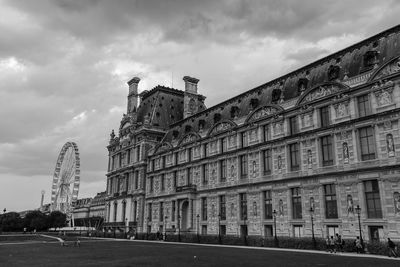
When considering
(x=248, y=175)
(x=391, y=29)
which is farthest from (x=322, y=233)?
(x=391, y=29)

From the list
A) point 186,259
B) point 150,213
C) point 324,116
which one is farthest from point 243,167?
point 186,259

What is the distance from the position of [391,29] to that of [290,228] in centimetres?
2747

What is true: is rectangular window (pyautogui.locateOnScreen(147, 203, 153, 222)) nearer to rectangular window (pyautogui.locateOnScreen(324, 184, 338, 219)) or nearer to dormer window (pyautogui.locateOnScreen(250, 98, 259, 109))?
dormer window (pyautogui.locateOnScreen(250, 98, 259, 109))

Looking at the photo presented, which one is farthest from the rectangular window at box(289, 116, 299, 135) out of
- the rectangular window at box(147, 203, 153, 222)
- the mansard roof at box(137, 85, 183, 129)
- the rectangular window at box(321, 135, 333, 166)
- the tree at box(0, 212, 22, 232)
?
the tree at box(0, 212, 22, 232)

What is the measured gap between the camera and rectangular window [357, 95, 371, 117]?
43969 millimetres

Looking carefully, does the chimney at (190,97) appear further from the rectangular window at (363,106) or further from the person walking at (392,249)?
the person walking at (392,249)

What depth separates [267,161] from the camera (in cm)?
5597

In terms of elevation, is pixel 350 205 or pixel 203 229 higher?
pixel 350 205

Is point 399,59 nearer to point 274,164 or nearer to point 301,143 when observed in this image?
point 301,143

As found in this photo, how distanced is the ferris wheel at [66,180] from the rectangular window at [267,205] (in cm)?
5881

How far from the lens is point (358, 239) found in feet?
125

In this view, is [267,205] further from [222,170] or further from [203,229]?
[203,229]

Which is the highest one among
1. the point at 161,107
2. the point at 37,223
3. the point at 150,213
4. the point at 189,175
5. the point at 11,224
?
the point at 161,107

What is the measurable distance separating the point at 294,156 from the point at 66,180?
7128cm
